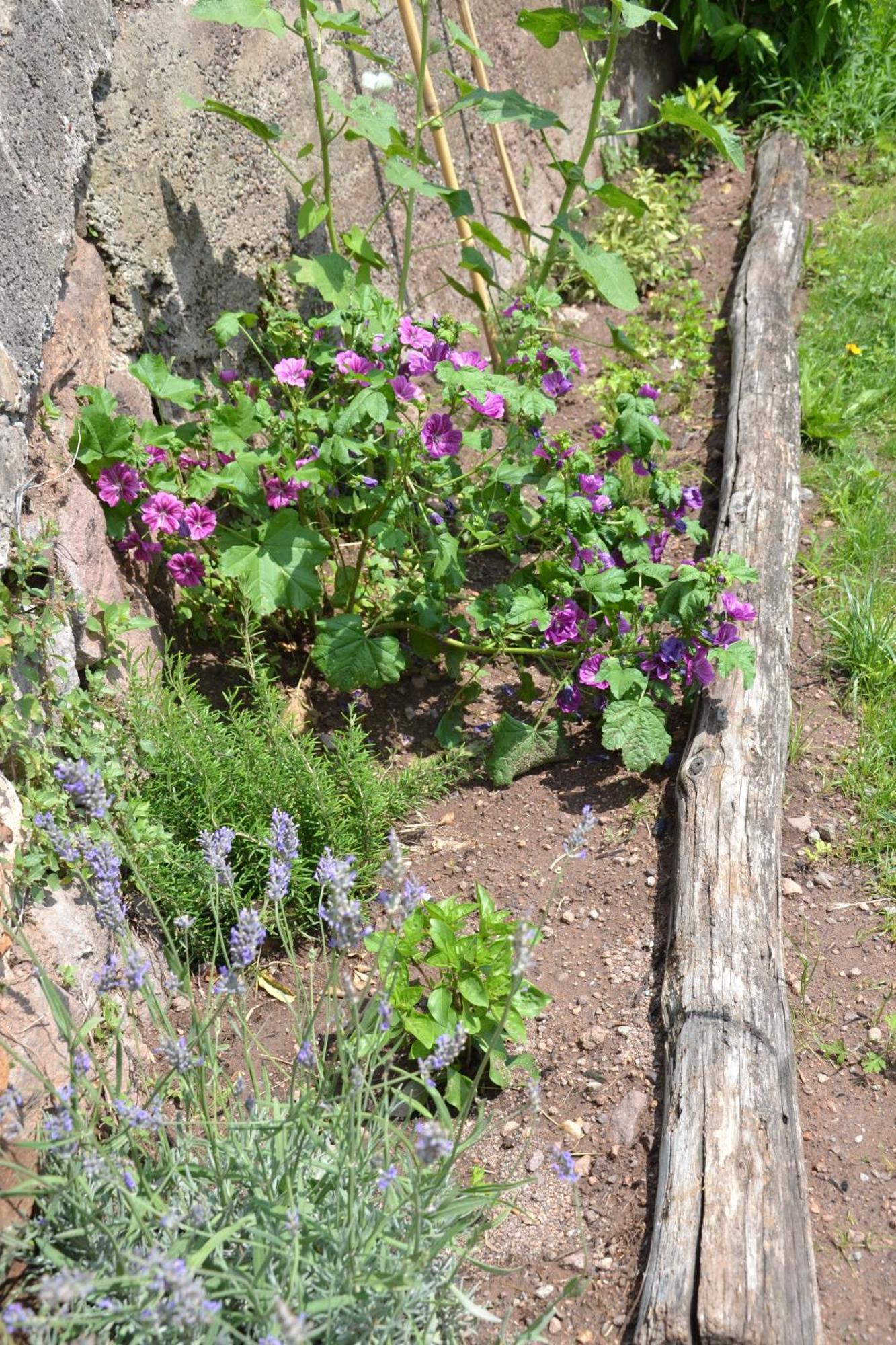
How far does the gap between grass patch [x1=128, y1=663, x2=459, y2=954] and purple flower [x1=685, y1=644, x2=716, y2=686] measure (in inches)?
31.7

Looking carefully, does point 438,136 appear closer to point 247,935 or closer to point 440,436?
point 440,436

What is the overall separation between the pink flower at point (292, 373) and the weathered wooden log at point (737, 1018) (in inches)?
50.5

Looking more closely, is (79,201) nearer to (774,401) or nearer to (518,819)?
(518,819)

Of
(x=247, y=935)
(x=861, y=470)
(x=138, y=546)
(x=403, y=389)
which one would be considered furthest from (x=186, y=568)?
(x=861, y=470)

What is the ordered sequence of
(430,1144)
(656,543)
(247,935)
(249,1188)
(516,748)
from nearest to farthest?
(430,1144) → (247,935) → (249,1188) → (516,748) → (656,543)

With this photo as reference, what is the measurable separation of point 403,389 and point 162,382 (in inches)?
22.3

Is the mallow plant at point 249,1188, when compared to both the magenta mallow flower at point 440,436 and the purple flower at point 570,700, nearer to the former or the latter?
the purple flower at point 570,700

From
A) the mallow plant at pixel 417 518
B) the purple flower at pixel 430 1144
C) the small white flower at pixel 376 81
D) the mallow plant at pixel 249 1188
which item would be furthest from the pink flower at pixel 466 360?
the purple flower at pixel 430 1144

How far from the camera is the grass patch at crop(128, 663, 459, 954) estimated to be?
7.88 feet

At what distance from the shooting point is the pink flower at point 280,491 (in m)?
2.84

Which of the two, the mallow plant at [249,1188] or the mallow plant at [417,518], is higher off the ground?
the mallow plant at [417,518]

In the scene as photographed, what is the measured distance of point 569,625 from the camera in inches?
115

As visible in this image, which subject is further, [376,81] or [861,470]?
[861,470]

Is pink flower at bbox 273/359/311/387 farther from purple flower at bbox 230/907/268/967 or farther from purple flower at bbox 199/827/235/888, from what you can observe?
purple flower at bbox 230/907/268/967
